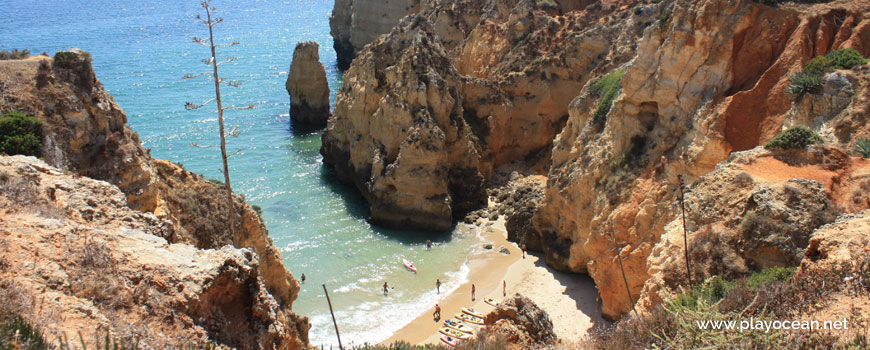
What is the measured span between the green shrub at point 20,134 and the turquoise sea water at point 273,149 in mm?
11831

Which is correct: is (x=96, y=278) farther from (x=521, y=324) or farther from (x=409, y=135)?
(x=409, y=135)

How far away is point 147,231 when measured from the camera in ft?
35.5

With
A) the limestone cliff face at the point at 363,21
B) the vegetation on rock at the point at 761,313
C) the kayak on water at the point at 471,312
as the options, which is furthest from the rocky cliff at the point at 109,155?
the limestone cliff face at the point at 363,21

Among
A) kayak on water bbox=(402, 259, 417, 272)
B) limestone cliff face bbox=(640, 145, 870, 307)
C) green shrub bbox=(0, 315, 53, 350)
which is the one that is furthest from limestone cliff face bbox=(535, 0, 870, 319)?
green shrub bbox=(0, 315, 53, 350)

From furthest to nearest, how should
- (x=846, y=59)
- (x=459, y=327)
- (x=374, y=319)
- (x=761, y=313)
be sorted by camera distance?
(x=374, y=319)
(x=459, y=327)
(x=846, y=59)
(x=761, y=313)

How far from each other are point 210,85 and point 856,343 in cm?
6285

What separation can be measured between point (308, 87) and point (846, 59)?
41.7 metres

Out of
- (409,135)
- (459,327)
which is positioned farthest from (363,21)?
(459,327)

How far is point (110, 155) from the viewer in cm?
1603

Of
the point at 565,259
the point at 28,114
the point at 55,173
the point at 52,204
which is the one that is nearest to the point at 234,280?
the point at 52,204

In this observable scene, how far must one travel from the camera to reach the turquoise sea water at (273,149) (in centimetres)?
2611

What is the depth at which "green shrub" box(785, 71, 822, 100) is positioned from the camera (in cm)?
1647

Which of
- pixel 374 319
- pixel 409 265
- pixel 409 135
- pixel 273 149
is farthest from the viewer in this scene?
pixel 273 149

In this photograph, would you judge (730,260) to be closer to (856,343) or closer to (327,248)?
(856,343)
